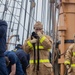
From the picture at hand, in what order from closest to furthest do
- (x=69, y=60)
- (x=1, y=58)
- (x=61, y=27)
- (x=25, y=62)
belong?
1. (x=1, y=58)
2. (x=69, y=60)
3. (x=25, y=62)
4. (x=61, y=27)

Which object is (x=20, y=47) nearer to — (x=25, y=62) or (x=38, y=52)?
(x=25, y=62)

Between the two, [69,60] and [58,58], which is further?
[58,58]

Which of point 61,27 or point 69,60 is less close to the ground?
point 61,27

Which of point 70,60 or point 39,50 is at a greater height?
point 39,50

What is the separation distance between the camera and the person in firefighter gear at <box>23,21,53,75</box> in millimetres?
5977

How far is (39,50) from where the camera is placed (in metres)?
6.07

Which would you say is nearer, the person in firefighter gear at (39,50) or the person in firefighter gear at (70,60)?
the person in firefighter gear at (39,50)

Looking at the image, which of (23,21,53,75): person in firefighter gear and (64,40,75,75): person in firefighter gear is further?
(64,40,75,75): person in firefighter gear

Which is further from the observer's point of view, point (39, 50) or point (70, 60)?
point (70, 60)

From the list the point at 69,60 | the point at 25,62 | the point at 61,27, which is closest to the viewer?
the point at 69,60

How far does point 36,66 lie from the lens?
613 centimetres

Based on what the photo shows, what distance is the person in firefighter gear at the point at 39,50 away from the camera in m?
5.98

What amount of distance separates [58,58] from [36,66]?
2594mm

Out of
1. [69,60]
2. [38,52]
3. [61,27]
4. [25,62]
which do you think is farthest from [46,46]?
[61,27]
